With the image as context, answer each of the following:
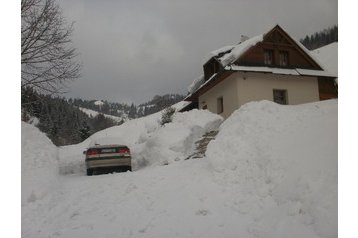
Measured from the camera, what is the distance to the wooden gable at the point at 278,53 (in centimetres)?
1541

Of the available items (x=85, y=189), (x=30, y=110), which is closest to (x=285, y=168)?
(x=85, y=189)

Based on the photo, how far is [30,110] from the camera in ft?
24.3

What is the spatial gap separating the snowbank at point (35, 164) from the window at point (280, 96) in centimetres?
1061

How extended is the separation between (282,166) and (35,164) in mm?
4622

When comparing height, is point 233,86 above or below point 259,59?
below

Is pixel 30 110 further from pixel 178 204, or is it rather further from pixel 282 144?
pixel 282 144

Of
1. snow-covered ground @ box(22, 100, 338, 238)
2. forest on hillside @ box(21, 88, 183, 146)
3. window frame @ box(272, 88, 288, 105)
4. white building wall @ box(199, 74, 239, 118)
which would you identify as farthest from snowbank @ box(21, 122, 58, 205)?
window frame @ box(272, 88, 288, 105)

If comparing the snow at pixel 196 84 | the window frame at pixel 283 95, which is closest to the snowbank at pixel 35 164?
the window frame at pixel 283 95

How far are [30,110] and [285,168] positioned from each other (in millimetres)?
5403

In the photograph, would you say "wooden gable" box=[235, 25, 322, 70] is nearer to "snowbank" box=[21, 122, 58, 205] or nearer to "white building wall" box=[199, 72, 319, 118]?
"white building wall" box=[199, 72, 319, 118]

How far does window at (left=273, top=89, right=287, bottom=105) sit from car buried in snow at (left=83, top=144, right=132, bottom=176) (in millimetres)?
8441

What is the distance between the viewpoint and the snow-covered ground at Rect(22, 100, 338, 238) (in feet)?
14.8

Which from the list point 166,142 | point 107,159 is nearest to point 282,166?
point 107,159

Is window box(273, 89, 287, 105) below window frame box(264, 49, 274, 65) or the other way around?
below
